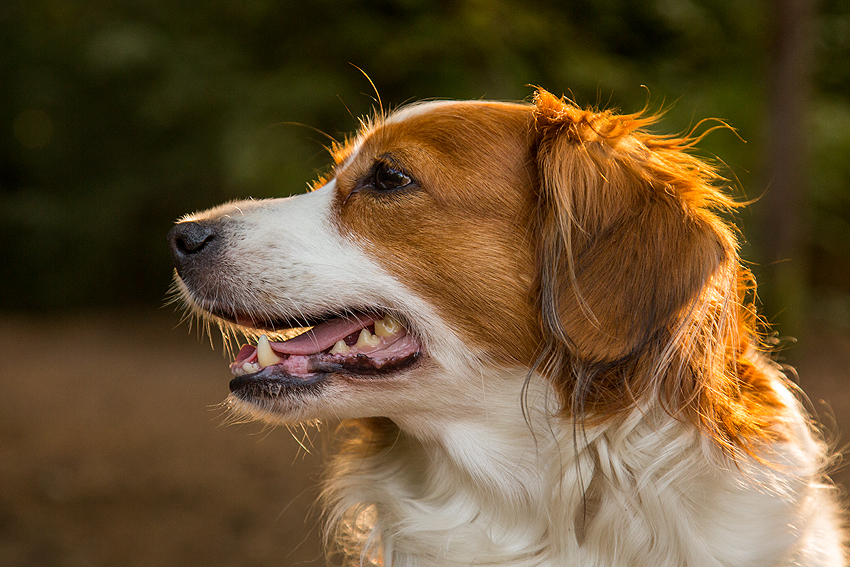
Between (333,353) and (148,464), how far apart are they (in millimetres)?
3823

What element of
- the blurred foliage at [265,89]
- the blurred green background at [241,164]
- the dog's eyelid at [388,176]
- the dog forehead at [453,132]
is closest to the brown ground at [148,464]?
the blurred green background at [241,164]

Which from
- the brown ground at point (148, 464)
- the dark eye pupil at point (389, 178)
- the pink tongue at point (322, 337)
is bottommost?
the brown ground at point (148, 464)

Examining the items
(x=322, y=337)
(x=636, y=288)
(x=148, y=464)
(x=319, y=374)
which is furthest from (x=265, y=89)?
(x=636, y=288)

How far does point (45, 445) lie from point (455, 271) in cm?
475

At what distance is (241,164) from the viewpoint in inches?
277

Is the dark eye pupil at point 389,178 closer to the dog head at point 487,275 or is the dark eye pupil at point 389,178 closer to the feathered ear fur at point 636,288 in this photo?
the dog head at point 487,275

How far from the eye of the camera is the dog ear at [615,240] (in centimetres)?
180

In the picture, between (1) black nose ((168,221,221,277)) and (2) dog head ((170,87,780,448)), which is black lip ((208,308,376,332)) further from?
(1) black nose ((168,221,221,277))

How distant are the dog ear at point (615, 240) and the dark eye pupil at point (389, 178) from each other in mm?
392

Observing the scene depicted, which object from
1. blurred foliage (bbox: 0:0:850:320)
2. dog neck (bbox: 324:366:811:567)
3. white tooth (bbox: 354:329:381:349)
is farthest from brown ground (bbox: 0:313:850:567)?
blurred foliage (bbox: 0:0:850:320)

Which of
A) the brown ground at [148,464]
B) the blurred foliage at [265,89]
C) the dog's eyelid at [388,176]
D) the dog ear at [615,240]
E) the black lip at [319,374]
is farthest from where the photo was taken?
the blurred foliage at [265,89]

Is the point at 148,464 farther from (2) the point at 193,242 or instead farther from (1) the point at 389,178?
(1) the point at 389,178

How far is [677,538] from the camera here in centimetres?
187

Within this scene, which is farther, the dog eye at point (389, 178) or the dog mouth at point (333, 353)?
the dog eye at point (389, 178)
